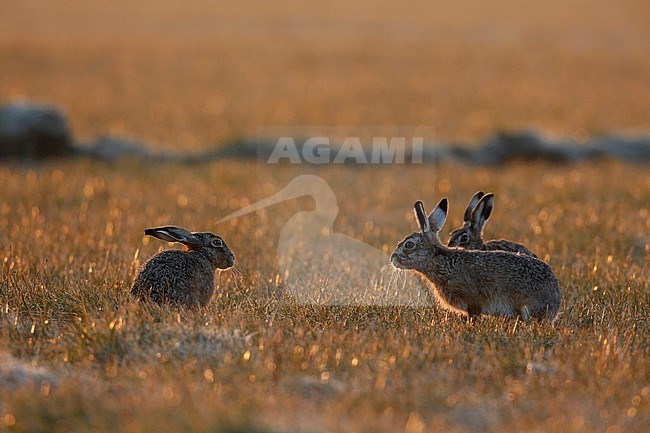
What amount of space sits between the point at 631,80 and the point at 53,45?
2248 centimetres

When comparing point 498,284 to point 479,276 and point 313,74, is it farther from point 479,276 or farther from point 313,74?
point 313,74

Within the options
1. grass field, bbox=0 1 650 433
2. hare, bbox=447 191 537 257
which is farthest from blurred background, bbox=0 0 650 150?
hare, bbox=447 191 537 257

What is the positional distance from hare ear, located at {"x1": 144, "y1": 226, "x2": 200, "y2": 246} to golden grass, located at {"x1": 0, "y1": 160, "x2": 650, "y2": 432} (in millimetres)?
601

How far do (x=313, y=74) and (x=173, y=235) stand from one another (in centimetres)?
2544

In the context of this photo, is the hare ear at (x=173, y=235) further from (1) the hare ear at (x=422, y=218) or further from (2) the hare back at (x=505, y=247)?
(2) the hare back at (x=505, y=247)

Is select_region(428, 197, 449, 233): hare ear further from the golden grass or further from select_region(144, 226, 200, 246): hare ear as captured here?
select_region(144, 226, 200, 246): hare ear

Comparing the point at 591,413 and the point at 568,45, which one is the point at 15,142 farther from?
the point at 568,45

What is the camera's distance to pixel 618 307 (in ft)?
26.3

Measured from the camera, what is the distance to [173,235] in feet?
25.3

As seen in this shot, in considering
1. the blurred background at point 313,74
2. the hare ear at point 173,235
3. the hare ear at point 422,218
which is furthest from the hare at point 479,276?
the blurred background at point 313,74

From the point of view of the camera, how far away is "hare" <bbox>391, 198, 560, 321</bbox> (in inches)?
292

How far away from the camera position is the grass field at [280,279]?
5379 millimetres

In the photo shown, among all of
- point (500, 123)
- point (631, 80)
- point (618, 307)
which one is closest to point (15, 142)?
point (500, 123)

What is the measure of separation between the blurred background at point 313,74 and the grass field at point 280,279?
184 millimetres
